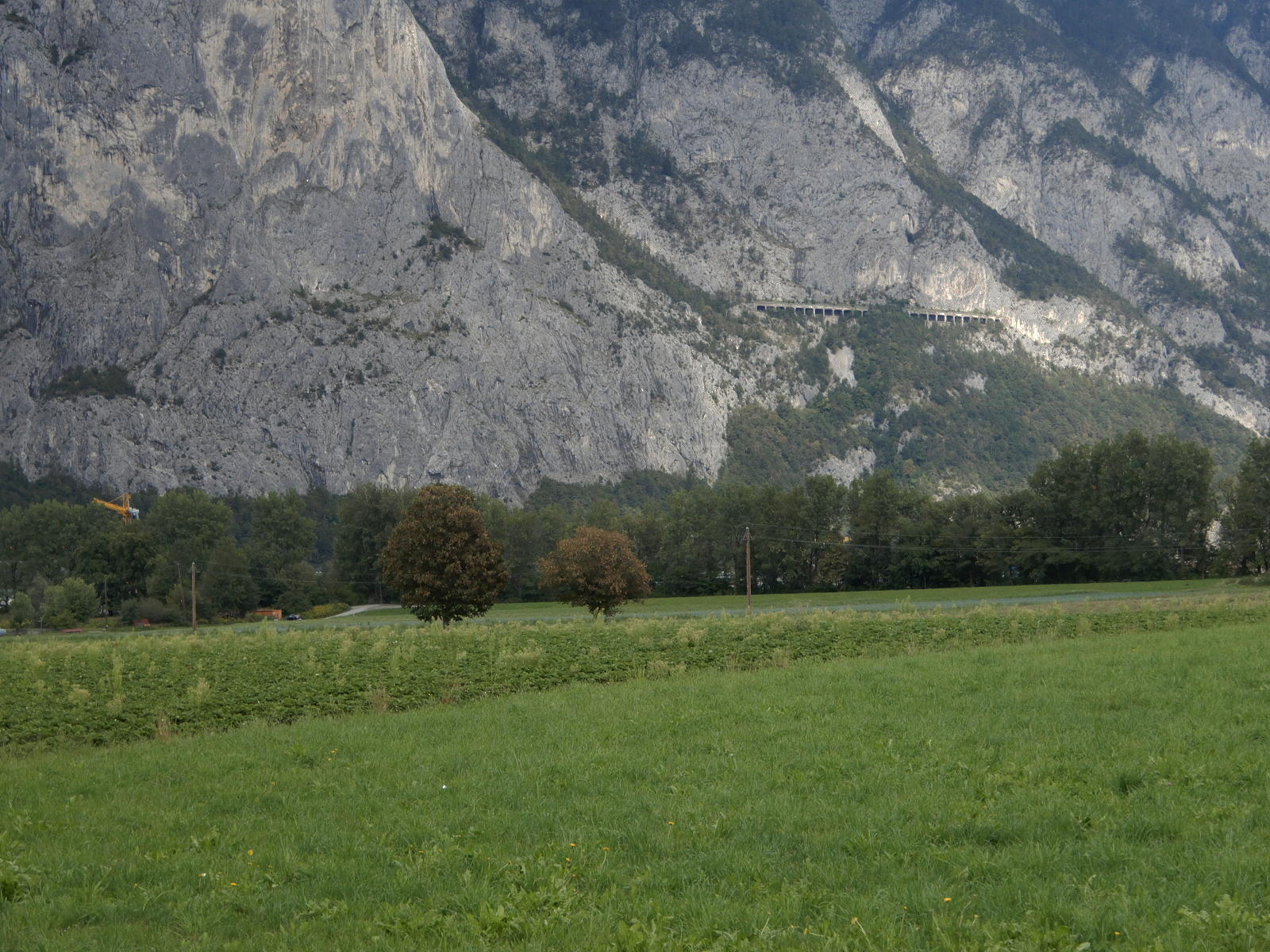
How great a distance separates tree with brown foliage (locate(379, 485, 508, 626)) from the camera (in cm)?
6825

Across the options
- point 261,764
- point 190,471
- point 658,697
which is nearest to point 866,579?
point 658,697

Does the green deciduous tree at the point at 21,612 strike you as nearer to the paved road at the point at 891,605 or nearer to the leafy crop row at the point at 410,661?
the paved road at the point at 891,605

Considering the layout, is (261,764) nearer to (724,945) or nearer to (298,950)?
(298,950)

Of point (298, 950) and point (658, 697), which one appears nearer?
point (298, 950)

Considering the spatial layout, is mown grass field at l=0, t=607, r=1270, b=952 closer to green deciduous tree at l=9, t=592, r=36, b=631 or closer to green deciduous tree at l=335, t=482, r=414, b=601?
green deciduous tree at l=9, t=592, r=36, b=631

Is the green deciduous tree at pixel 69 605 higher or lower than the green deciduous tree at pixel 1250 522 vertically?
lower

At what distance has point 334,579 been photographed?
134000 millimetres

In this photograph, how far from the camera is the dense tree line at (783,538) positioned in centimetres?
10706

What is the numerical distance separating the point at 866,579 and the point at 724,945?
109718 millimetres

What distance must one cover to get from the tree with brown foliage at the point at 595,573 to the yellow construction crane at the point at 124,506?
11175 centimetres

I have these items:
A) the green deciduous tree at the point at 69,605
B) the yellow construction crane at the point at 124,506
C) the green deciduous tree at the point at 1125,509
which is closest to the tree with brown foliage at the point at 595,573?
the green deciduous tree at the point at 1125,509

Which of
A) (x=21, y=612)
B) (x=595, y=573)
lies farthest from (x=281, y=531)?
(x=595, y=573)

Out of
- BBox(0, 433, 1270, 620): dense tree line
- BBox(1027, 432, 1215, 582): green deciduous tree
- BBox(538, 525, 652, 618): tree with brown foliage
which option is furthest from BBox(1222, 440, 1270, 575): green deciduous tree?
BBox(538, 525, 652, 618): tree with brown foliage

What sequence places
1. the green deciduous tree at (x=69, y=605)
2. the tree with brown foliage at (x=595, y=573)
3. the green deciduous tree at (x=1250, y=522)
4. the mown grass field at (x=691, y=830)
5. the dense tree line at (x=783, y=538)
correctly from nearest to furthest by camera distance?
the mown grass field at (x=691, y=830), the tree with brown foliage at (x=595, y=573), the green deciduous tree at (x=1250, y=522), the dense tree line at (x=783, y=538), the green deciduous tree at (x=69, y=605)
